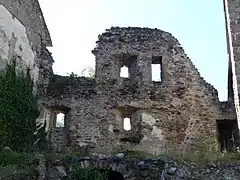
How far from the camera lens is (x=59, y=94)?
16375 millimetres

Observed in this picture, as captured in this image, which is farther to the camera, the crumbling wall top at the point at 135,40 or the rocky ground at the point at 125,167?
the crumbling wall top at the point at 135,40

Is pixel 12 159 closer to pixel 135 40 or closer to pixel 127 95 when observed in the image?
pixel 127 95

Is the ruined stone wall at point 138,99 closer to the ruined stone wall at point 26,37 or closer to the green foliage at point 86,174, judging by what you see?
the ruined stone wall at point 26,37

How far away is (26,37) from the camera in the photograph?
15672 millimetres

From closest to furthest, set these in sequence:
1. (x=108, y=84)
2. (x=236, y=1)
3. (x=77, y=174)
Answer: (x=77, y=174)
(x=236, y=1)
(x=108, y=84)

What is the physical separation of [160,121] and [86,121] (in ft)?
8.72

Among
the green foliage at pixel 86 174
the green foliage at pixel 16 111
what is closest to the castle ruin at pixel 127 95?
the green foliage at pixel 16 111

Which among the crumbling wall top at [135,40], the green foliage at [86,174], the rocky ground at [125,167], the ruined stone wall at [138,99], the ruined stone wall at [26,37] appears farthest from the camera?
the crumbling wall top at [135,40]

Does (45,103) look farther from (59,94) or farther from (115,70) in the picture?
(115,70)

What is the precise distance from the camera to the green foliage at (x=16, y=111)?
13031mm

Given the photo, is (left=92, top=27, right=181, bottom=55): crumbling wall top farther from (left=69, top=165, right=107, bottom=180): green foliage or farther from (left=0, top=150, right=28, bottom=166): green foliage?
(left=69, top=165, right=107, bottom=180): green foliage

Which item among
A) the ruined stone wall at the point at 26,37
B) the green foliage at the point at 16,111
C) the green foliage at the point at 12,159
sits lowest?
the green foliage at the point at 12,159

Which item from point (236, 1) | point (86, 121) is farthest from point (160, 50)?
point (236, 1)

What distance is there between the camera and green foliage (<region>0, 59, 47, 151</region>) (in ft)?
42.8
